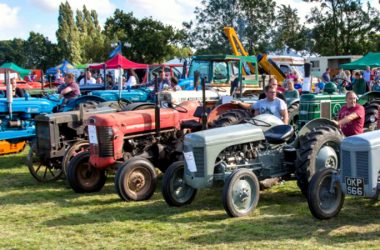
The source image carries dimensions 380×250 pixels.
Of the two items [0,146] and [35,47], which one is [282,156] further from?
[35,47]

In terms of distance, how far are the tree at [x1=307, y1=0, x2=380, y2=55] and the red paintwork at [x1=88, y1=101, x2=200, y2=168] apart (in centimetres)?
3227

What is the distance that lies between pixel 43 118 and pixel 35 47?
61.1 metres

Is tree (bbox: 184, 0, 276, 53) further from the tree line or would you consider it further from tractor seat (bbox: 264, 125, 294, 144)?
tractor seat (bbox: 264, 125, 294, 144)

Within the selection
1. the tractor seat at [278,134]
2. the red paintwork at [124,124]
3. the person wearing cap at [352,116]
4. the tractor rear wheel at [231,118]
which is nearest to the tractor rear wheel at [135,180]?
the red paintwork at [124,124]

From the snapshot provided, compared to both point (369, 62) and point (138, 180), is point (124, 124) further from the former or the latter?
point (369, 62)

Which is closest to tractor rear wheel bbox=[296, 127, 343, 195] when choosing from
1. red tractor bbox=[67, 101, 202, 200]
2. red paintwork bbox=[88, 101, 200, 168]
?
red tractor bbox=[67, 101, 202, 200]

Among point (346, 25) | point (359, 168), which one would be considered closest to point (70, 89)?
point (359, 168)

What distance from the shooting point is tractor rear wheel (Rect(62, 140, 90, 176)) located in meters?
7.58

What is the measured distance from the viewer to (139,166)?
6.43 m

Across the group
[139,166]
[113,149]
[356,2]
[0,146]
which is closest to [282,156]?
[139,166]

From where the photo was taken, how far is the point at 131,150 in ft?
23.5

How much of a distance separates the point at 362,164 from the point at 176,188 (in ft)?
7.04

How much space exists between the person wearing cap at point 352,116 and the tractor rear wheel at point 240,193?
1501mm

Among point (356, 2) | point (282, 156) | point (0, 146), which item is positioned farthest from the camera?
point (356, 2)
